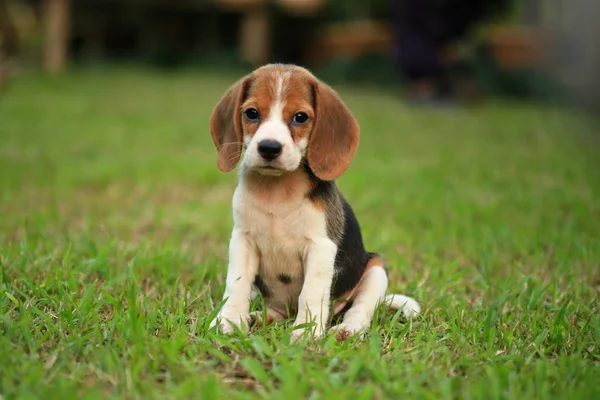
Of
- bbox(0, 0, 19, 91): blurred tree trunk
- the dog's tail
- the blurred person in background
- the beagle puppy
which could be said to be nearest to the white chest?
the beagle puppy

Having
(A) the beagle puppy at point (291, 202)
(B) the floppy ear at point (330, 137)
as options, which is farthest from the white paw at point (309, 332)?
(B) the floppy ear at point (330, 137)

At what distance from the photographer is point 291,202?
9.37ft

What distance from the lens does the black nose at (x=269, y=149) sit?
8.59ft

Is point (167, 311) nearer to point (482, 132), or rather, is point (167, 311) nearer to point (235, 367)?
point (235, 367)

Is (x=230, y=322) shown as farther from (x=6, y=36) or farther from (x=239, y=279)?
(x=6, y=36)

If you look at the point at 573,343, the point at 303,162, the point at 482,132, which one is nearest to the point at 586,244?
the point at 573,343

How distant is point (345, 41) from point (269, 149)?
15.9 meters

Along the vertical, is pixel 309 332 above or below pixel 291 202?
below

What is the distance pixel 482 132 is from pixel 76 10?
39.2 ft

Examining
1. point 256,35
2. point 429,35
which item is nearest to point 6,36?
point 429,35

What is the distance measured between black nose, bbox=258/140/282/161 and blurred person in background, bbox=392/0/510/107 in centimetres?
944

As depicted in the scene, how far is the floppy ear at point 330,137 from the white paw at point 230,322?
0.71m

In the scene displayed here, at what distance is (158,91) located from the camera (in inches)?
512

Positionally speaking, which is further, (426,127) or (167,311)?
(426,127)
